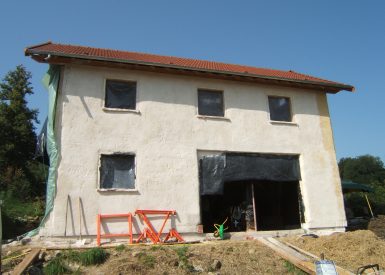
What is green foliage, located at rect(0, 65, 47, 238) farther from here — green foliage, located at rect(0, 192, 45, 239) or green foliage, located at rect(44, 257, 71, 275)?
green foliage, located at rect(44, 257, 71, 275)

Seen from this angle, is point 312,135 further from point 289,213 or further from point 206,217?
point 206,217

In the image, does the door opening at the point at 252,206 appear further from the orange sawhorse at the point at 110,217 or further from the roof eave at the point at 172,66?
the orange sawhorse at the point at 110,217

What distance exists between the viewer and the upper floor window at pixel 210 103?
13.7m

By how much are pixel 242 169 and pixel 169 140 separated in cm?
291

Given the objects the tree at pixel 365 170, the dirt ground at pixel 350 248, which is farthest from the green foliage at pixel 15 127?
the tree at pixel 365 170

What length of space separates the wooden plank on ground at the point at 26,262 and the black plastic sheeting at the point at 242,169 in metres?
5.53

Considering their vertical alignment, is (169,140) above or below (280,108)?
below

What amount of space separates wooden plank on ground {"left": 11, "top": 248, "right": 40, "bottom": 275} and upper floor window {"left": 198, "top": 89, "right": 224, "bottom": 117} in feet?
23.3

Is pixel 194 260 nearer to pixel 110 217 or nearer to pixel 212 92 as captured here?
pixel 110 217

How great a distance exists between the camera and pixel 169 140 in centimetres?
1272

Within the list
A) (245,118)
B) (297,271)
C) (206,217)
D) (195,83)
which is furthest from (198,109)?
(297,271)

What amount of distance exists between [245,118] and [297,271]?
630 centimetres

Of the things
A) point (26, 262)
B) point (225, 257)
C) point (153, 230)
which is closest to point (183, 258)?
point (225, 257)

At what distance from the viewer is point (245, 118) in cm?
1391
